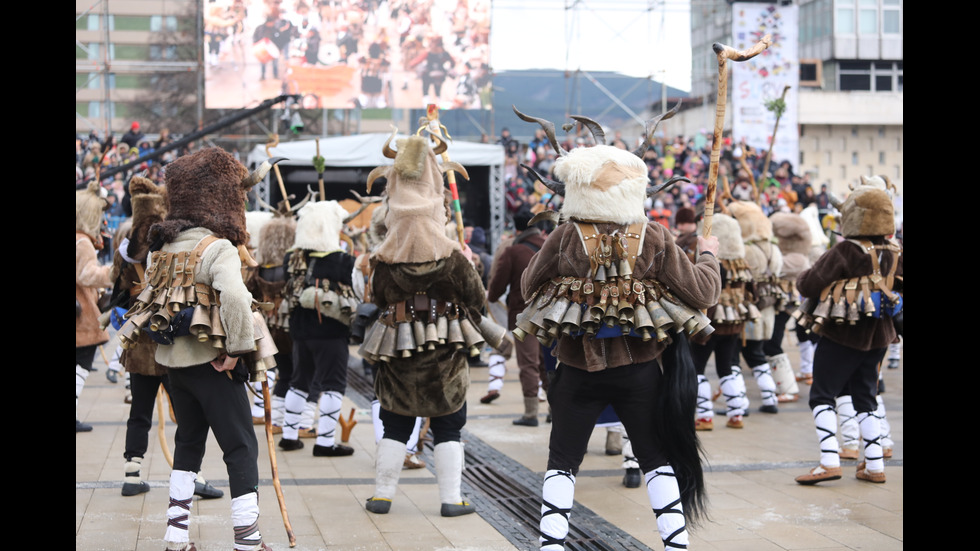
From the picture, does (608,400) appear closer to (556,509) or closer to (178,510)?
(556,509)

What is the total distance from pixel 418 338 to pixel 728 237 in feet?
12.6

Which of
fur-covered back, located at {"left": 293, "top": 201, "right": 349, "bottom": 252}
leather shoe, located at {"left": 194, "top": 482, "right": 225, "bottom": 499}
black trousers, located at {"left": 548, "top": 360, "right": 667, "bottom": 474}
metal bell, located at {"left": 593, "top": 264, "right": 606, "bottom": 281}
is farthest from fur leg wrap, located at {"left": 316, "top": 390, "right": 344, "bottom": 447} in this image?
metal bell, located at {"left": 593, "top": 264, "right": 606, "bottom": 281}

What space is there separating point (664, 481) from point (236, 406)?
6.26 ft

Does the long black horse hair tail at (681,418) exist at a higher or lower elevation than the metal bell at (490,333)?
lower

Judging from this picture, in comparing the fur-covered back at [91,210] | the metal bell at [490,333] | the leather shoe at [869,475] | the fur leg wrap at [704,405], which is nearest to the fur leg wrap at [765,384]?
the fur leg wrap at [704,405]

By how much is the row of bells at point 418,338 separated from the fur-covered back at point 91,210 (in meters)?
3.04

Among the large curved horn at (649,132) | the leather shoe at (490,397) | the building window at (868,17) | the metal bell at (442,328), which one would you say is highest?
the building window at (868,17)

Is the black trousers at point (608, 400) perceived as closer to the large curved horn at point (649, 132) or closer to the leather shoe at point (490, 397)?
the large curved horn at point (649, 132)

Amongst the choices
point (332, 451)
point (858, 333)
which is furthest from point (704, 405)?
point (332, 451)

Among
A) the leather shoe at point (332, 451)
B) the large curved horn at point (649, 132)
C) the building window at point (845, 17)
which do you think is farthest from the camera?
the building window at point (845, 17)

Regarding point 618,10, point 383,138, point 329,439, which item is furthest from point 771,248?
point 618,10

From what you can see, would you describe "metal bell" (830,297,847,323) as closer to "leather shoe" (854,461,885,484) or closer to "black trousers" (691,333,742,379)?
"leather shoe" (854,461,885,484)

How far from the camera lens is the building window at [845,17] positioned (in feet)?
130
